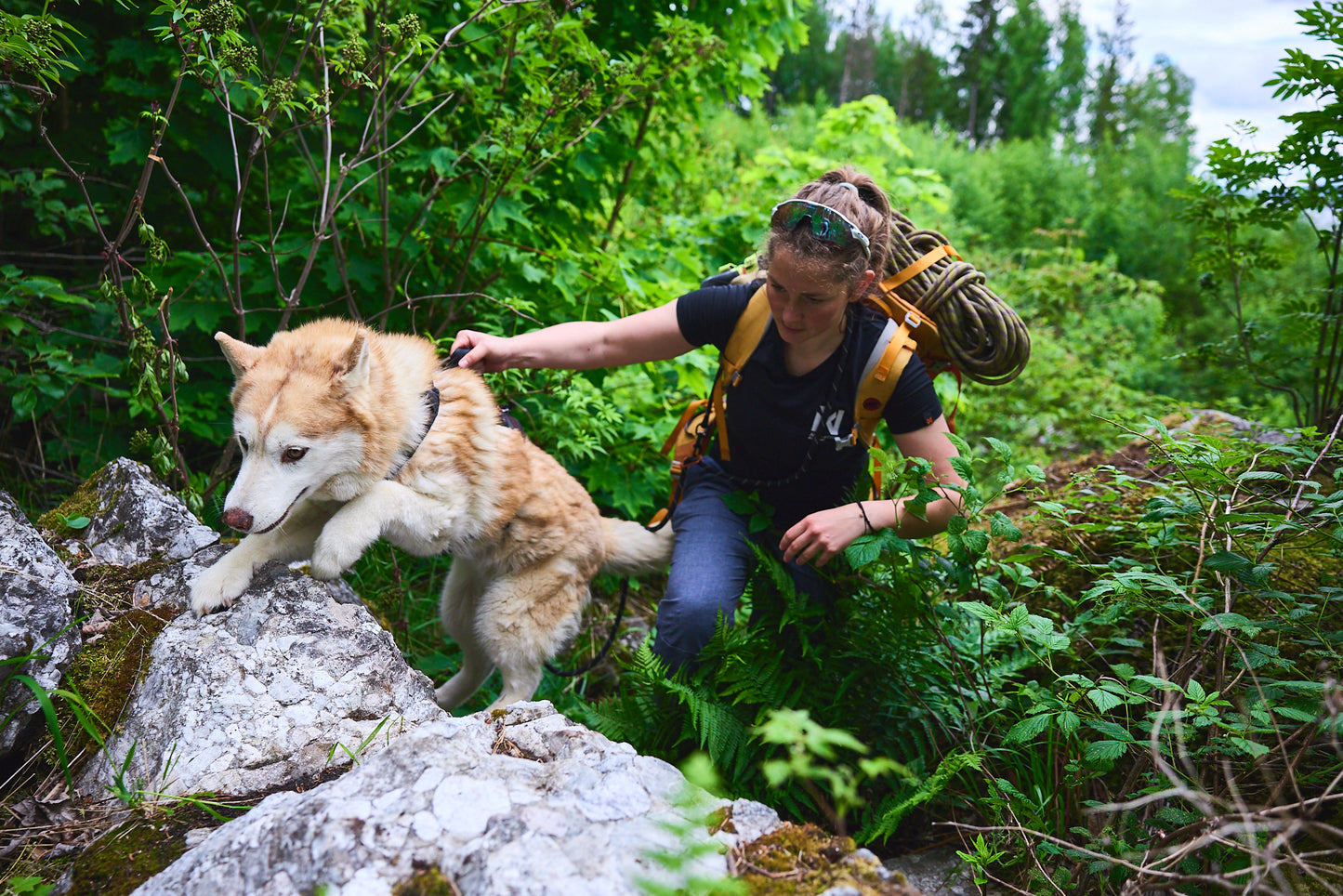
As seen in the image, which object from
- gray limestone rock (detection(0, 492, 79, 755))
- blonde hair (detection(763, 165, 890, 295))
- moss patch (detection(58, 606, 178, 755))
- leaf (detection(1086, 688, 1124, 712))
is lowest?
moss patch (detection(58, 606, 178, 755))

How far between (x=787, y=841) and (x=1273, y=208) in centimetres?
406

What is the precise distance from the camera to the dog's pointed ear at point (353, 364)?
110 inches

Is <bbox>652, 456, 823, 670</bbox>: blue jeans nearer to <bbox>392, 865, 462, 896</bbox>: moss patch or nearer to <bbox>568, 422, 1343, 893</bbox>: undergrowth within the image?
<bbox>568, 422, 1343, 893</bbox>: undergrowth

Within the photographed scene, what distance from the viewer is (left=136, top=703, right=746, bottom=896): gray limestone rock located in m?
1.57

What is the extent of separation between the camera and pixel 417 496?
3.06 m

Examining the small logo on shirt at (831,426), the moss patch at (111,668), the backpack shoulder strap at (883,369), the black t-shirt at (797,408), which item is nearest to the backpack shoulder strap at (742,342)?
the black t-shirt at (797,408)

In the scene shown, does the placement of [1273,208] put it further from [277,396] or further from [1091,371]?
[1091,371]

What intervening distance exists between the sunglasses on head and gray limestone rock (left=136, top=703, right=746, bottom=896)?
1928 millimetres

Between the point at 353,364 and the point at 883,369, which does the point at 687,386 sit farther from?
the point at 353,364

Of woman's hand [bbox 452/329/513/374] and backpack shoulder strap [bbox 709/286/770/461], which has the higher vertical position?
backpack shoulder strap [bbox 709/286/770/461]

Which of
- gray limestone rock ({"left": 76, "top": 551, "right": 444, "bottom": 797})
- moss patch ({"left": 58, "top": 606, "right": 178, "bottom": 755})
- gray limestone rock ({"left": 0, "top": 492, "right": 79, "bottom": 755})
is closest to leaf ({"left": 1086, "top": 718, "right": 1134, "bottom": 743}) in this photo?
gray limestone rock ({"left": 76, "top": 551, "right": 444, "bottom": 797})

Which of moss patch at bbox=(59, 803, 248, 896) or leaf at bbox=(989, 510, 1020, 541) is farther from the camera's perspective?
leaf at bbox=(989, 510, 1020, 541)

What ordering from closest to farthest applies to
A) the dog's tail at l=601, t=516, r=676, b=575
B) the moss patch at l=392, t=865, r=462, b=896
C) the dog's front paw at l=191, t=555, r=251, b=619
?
the moss patch at l=392, t=865, r=462, b=896 < the dog's front paw at l=191, t=555, r=251, b=619 < the dog's tail at l=601, t=516, r=676, b=575

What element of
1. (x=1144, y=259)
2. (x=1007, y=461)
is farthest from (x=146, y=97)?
(x=1144, y=259)
